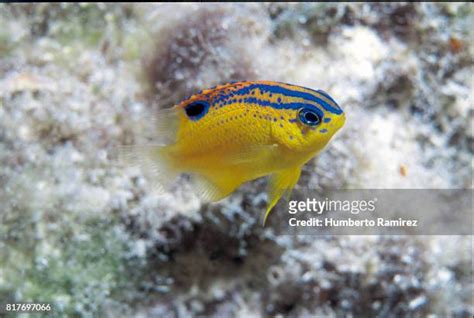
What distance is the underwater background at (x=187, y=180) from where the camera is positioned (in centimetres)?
299

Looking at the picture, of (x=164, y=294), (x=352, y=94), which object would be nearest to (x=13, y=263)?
(x=164, y=294)

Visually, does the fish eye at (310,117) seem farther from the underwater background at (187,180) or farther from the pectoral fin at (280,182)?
the underwater background at (187,180)

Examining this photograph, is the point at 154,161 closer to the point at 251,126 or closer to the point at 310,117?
the point at 251,126

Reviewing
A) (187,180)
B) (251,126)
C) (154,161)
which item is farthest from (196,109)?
(187,180)

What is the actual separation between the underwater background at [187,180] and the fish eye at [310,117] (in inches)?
48.8

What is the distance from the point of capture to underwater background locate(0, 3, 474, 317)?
9.80 feet

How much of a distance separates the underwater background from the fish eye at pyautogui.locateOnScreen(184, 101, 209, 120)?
1.22 m

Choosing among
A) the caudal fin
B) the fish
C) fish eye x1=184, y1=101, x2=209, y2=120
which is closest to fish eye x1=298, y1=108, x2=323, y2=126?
the fish

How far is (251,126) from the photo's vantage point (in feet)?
5.88

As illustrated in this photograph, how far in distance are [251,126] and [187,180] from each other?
49.6 inches

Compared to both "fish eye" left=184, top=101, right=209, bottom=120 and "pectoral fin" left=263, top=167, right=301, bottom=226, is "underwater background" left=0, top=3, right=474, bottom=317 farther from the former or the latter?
"fish eye" left=184, top=101, right=209, bottom=120

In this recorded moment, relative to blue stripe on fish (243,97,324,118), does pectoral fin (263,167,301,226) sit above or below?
below

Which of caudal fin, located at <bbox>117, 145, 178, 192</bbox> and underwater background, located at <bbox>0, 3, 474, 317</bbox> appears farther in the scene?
underwater background, located at <bbox>0, 3, 474, 317</bbox>

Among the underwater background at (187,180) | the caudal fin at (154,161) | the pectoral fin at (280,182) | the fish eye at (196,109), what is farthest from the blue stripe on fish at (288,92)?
the underwater background at (187,180)
